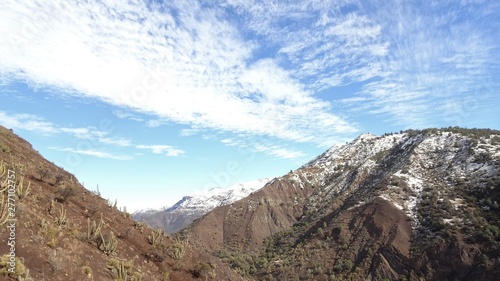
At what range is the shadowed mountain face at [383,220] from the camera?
1731 inches

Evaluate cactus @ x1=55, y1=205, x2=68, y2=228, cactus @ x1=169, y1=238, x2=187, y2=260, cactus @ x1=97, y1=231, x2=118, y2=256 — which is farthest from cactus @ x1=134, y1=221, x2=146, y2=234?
cactus @ x1=55, y1=205, x2=68, y2=228

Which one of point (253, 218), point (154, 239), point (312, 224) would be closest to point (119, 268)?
point (154, 239)

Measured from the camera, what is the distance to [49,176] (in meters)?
→ 19.1

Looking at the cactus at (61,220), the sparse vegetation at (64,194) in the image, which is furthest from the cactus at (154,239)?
the cactus at (61,220)

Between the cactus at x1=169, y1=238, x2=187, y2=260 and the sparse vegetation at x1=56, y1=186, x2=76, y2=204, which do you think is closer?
the sparse vegetation at x1=56, y1=186, x2=76, y2=204

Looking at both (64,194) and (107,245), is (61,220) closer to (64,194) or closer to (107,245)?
(107,245)

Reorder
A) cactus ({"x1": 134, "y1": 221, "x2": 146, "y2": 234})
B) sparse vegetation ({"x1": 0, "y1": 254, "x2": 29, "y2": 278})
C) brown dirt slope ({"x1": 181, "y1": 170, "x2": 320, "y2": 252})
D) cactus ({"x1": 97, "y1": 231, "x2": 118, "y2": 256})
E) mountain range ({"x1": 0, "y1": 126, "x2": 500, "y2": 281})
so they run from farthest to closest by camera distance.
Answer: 1. brown dirt slope ({"x1": 181, "y1": 170, "x2": 320, "y2": 252})
2. cactus ({"x1": 134, "y1": 221, "x2": 146, "y2": 234})
3. cactus ({"x1": 97, "y1": 231, "x2": 118, "y2": 256})
4. mountain range ({"x1": 0, "y1": 126, "x2": 500, "y2": 281})
5. sparse vegetation ({"x1": 0, "y1": 254, "x2": 29, "y2": 278})

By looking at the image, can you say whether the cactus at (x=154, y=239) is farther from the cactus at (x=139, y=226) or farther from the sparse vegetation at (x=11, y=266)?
the sparse vegetation at (x=11, y=266)

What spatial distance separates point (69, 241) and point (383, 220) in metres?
53.3

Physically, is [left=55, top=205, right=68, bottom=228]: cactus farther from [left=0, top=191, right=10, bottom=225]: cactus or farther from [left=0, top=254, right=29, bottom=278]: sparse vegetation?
[left=0, top=254, right=29, bottom=278]: sparse vegetation

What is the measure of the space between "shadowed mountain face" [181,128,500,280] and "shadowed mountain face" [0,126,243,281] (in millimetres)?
32510

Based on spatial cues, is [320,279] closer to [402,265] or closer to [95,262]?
[402,265]

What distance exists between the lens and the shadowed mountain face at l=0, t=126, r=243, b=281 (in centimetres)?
1040

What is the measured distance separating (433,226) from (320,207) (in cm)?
3405
